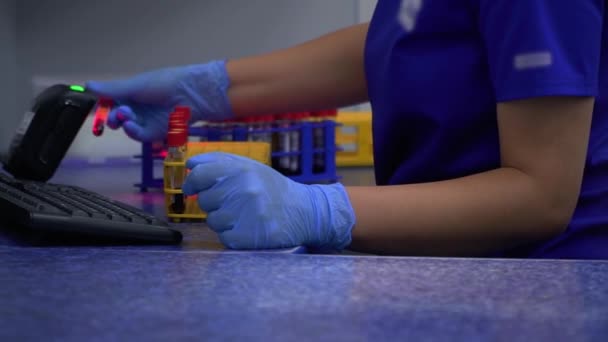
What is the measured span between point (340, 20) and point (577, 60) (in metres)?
1.83

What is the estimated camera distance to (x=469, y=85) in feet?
2.92

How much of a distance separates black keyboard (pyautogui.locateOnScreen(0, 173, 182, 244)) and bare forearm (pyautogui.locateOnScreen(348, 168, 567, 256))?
0.65 ft

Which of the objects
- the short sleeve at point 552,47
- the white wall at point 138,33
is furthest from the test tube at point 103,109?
the white wall at point 138,33

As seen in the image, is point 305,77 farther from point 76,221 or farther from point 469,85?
point 76,221

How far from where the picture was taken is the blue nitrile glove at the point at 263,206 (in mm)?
718

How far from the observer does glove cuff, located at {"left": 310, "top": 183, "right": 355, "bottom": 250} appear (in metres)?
0.76

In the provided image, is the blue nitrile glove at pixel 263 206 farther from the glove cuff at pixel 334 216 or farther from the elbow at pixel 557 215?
the elbow at pixel 557 215

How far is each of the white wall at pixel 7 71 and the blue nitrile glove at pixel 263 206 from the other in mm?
1621

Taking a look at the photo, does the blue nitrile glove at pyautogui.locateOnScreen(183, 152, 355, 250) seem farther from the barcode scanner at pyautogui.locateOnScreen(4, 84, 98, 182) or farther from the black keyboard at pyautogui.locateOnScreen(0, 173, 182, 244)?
the barcode scanner at pyautogui.locateOnScreen(4, 84, 98, 182)

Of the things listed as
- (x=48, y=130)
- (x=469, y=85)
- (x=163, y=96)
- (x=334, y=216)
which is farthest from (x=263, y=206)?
(x=163, y=96)

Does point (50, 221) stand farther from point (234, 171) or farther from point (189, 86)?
point (189, 86)

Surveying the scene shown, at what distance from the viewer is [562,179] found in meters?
0.78

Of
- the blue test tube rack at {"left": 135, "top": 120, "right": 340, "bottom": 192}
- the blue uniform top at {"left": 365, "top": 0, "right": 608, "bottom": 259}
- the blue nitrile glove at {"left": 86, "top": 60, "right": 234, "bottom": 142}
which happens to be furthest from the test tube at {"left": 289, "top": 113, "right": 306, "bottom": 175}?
the blue uniform top at {"left": 365, "top": 0, "right": 608, "bottom": 259}

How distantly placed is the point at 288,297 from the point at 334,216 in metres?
0.29
